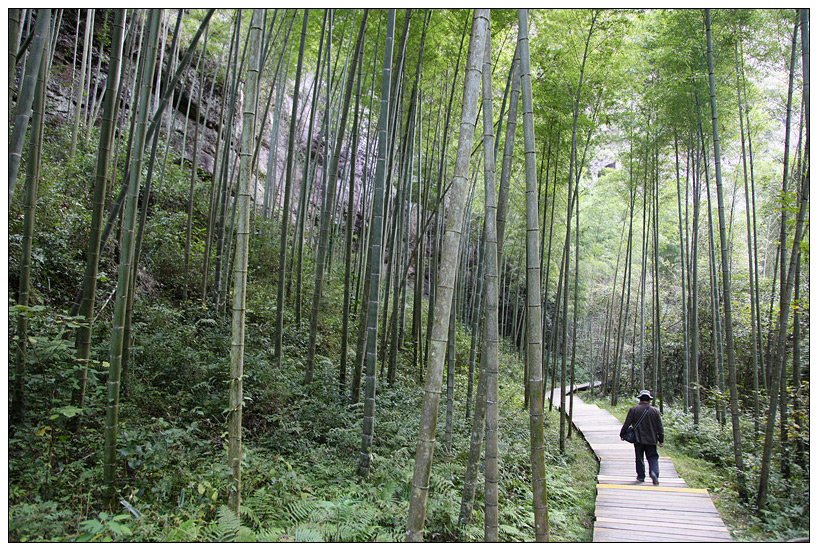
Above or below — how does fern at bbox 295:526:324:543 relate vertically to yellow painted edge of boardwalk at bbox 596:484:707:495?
above

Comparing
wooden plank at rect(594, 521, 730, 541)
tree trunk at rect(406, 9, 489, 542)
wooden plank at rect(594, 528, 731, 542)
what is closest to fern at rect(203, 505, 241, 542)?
tree trunk at rect(406, 9, 489, 542)

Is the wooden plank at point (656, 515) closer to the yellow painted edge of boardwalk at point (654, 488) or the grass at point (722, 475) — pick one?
the grass at point (722, 475)

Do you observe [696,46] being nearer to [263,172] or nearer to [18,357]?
[18,357]

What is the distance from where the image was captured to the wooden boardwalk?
3.21 m

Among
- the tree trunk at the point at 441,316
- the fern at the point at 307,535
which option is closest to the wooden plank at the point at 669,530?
the fern at the point at 307,535

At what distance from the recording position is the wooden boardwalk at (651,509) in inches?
126

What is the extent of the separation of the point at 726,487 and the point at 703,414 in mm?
3685

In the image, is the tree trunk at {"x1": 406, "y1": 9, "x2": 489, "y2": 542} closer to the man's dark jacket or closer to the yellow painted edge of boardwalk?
the yellow painted edge of boardwalk

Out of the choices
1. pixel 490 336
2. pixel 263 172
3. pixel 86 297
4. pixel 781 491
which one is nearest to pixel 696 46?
pixel 781 491

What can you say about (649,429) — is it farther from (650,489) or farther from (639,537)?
(639,537)

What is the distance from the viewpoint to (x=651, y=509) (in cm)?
364

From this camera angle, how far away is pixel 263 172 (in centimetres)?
1198

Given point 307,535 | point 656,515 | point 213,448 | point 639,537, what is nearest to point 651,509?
point 656,515

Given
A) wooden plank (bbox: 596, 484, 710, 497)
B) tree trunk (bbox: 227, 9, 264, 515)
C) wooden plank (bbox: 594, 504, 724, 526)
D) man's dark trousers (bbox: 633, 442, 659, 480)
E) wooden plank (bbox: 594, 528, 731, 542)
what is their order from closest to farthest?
tree trunk (bbox: 227, 9, 264, 515) < wooden plank (bbox: 594, 528, 731, 542) < wooden plank (bbox: 594, 504, 724, 526) < wooden plank (bbox: 596, 484, 710, 497) < man's dark trousers (bbox: 633, 442, 659, 480)
